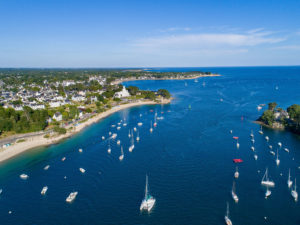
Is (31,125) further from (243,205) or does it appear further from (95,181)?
(243,205)

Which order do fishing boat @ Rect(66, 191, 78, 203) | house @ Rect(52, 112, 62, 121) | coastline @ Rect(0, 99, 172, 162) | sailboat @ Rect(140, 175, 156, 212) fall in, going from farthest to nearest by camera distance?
house @ Rect(52, 112, 62, 121) < coastline @ Rect(0, 99, 172, 162) < fishing boat @ Rect(66, 191, 78, 203) < sailboat @ Rect(140, 175, 156, 212)

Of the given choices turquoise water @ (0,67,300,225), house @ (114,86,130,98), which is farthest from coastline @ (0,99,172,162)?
house @ (114,86,130,98)

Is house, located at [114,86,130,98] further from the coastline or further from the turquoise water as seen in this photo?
the turquoise water

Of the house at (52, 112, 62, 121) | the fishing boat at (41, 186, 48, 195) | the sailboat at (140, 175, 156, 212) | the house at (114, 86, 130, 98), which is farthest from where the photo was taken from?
the house at (114, 86, 130, 98)

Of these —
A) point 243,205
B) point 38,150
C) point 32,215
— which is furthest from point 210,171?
point 38,150

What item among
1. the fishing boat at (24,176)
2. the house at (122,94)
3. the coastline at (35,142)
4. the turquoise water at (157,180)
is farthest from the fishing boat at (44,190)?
the house at (122,94)

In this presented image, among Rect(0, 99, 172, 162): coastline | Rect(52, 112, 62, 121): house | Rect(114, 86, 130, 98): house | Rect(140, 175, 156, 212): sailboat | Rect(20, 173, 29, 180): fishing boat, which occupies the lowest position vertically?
Rect(20, 173, 29, 180): fishing boat

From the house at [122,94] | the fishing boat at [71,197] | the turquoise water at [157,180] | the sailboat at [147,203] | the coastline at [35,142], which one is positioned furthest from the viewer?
the house at [122,94]

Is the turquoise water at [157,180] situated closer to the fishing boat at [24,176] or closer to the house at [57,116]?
the fishing boat at [24,176]

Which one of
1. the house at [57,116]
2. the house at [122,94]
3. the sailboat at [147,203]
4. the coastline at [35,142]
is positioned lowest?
the sailboat at [147,203]
